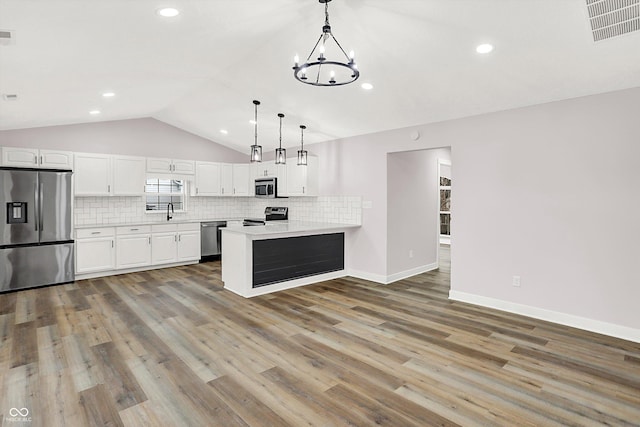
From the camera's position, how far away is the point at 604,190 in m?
3.50

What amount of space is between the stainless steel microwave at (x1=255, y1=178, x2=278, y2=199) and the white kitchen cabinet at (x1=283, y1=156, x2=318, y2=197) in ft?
1.62

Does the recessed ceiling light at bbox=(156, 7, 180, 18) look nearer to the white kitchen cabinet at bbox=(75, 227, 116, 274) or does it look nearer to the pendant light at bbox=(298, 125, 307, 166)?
the pendant light at bbox=(298, 125, 307, 166)

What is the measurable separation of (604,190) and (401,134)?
260 cm

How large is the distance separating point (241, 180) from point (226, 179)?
35 centimetres

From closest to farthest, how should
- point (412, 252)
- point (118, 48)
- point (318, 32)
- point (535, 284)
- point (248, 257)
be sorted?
point (118, 48) < point (318, 32) < point (535, 284) < point (248, 257) < point (412, 252)

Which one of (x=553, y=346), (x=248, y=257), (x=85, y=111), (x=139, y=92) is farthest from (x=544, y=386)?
(x=85, y=111)

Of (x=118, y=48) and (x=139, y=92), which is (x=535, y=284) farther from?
(x=139, y=92)

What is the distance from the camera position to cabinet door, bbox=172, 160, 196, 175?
7.01 m

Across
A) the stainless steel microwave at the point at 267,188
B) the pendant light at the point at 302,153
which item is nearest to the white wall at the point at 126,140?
the stainless steel microwave at the point at 267,188

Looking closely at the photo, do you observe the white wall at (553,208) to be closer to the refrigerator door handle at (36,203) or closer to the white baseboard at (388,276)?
the white baseboard at (388,276)

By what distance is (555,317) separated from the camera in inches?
151

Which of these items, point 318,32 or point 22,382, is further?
point 318,32

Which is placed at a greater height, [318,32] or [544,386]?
[318,32]

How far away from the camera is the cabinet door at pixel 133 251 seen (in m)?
6.07
